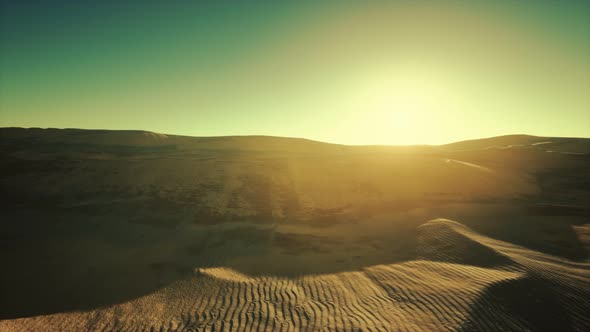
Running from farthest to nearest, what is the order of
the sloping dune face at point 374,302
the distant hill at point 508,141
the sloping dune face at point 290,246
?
1. the distant hill at point 508,141
2. the sloping dune face at point 290,246
3. the sloping dune face at point 374,302

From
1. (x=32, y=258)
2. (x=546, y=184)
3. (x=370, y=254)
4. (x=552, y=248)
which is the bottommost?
(x=32, y=258)

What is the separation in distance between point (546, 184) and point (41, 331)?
122ft

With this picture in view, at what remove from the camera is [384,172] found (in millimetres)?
29750

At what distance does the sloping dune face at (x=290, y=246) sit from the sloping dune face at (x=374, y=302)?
0.19ft

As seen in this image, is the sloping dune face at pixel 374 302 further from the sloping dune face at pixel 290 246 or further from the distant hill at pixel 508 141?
the distant hill at pixel 508 141

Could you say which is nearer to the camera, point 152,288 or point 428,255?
point 152,288

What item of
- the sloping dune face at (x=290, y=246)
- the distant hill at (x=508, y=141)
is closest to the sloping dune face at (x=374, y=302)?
the sloping dune face at (x=290, y=246)

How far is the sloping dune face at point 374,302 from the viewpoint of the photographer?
26.1 feet

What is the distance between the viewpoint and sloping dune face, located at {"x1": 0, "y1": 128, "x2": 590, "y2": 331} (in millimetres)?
8711

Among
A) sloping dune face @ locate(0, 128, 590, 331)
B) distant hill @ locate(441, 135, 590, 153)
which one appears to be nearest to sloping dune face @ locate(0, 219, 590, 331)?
sloping dune face @ locate(0, 128, 590, 331)

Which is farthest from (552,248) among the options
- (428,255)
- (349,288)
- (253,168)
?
(253,168)

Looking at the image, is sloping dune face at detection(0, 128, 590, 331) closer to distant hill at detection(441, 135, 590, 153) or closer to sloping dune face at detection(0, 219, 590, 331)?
sloping dune face at detection(0, 219, 590, 331)

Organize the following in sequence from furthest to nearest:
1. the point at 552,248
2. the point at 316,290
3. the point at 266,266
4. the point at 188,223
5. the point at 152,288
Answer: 1. the point at 188,223
2. the point at 552,248
3. the point at 266,266
4. the point at 152,288
5. the point at 316,290

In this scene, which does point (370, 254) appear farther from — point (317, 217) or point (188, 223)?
point (188, 223)
